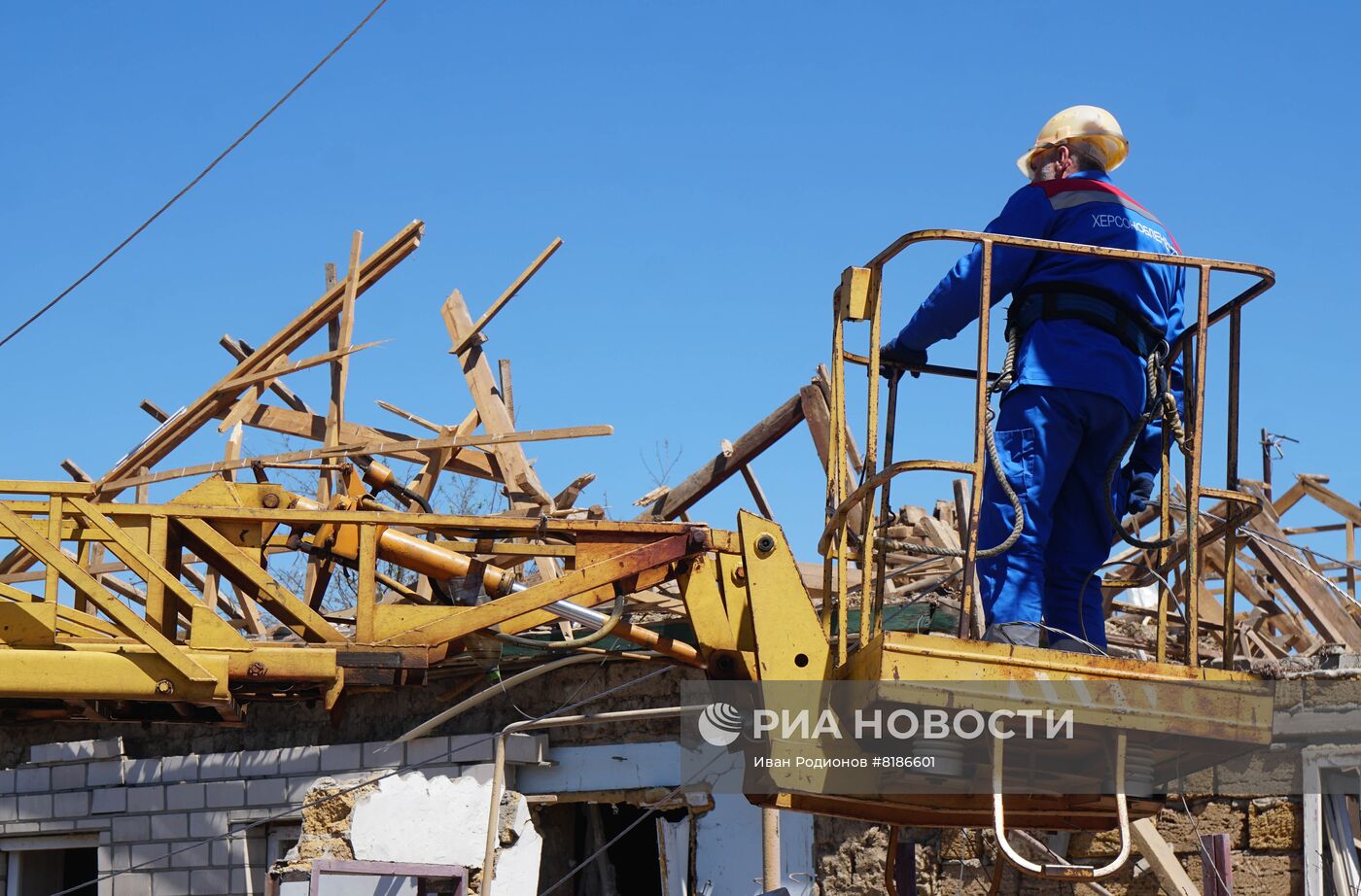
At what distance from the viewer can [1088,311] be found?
5.59 metres

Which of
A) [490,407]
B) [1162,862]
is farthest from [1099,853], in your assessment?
[490,407]

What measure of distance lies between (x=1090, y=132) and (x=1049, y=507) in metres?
1.56

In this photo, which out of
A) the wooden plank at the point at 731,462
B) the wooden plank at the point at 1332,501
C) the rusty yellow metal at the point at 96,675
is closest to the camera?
the rusty yellow metal at the point at 96,675

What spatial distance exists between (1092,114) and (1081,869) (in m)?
2.93

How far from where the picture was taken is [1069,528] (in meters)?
5.93

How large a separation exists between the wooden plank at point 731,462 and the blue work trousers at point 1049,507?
326 cm

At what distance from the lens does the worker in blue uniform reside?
5457mm

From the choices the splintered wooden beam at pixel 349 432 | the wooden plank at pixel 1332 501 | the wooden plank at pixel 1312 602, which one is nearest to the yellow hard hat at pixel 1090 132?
the wooden plank at pixel 1312 602


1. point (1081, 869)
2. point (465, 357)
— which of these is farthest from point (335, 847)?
point (1081, 869)

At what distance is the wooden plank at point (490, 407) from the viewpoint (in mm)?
10172

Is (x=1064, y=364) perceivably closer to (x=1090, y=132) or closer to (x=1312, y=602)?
(x=1090, y=132)

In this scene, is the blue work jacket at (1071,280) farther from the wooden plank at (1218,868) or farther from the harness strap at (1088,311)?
the wooden plank at (1218,868)

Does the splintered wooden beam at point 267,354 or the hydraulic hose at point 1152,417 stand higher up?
the splintered wooden beam at point 267,354

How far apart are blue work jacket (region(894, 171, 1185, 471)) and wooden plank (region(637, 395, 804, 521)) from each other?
3346mm
